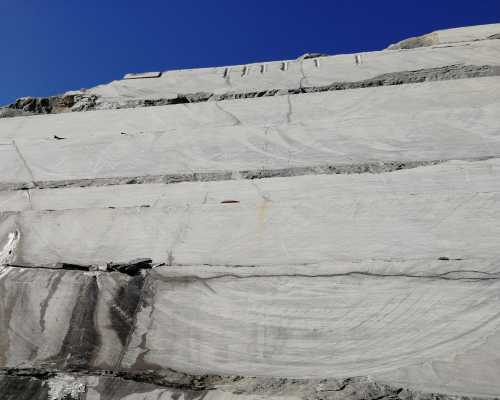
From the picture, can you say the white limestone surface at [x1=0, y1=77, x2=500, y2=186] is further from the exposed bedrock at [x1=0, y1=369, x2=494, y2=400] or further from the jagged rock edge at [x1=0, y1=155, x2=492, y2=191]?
the exposed bedrock at [x1=0, y1=369, x2=494, y2=400]

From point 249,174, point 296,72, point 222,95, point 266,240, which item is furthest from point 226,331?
point 296,72

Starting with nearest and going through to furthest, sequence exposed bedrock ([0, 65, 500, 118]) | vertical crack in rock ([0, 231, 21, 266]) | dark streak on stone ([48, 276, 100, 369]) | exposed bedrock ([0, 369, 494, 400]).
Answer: exposed bedrock ([0, 369, 494, 400]) → dark streak on stone ([48, 276, 100, 369]) → vertical crack in rock ([0, 231, 21, 266]) → exposed bedrock ([0, 65, 500, 118])

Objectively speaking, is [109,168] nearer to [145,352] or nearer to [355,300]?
[145,352]

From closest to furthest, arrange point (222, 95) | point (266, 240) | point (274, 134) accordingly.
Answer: point (266, 240) < point (274, 134) < point (222, 95)

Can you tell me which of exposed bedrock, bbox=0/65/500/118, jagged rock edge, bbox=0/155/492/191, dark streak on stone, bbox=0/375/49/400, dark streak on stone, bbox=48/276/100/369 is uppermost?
exposed bedrock, bbox=0/65/500/118

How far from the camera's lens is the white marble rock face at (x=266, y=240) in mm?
926

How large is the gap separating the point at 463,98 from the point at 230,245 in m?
0.86

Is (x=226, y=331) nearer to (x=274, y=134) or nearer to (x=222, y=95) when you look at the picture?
(x=274, y=134)

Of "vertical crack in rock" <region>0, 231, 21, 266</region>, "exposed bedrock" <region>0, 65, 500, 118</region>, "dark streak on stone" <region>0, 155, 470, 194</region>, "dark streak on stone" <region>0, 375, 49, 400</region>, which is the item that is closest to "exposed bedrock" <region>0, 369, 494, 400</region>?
"dark streak on stone" <region>0, 375, 49, 400</region>

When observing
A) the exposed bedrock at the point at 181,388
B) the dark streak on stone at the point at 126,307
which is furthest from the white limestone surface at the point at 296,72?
the exposed bedrock at the point at 181,388

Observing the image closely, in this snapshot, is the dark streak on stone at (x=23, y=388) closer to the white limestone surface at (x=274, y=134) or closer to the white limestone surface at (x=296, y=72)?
the white limestone surface at (x=274, y=134)

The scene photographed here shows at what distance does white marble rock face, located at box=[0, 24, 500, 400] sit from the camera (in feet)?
Answer: 3.04

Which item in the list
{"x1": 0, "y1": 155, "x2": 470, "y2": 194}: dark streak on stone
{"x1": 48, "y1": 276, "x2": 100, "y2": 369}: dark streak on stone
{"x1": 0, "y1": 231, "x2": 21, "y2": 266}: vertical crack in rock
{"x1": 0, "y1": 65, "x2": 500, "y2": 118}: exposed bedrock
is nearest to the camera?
{"x1": 48, "y1": 276, "x2": 100, "y2": 369}: dark streak on stone

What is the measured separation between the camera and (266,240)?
118 cm
